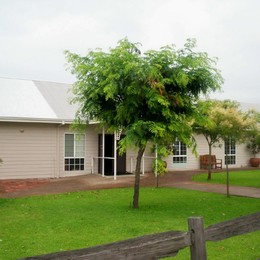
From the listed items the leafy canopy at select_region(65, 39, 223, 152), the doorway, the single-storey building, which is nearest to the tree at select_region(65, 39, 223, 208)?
the leafy canopy at select_region(65, 39, 223, 152)

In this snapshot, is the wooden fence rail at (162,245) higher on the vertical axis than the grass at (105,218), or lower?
higher

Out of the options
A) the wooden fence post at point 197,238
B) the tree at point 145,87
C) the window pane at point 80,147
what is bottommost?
the wooden fence post at point 197,238

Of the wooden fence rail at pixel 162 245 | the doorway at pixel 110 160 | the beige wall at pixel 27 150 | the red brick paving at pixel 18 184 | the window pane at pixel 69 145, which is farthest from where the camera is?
the doorway at pixel 110 160

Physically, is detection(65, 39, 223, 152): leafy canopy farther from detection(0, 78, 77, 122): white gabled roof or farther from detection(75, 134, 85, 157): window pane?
detection(75, 134, 85, 157): window pane

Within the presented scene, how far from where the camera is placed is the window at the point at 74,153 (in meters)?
18.1

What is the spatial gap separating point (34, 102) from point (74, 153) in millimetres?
3545

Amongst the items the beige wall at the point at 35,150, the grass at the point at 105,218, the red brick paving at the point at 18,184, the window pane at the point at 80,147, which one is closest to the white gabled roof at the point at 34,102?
the beige wall at the point at 35,150

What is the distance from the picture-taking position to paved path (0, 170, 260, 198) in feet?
42.9

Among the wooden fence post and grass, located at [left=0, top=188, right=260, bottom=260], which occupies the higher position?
the wooden fence post

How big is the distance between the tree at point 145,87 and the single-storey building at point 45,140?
A: 19.9 feet

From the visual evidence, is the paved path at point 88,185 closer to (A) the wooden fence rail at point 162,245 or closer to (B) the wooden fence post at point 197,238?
(A) the wooden fence rail at point 162,245

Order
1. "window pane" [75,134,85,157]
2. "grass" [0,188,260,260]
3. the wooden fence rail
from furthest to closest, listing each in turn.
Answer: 1. "window pane" [75,134,85,157]
2. "grass" [0,188,260,260]
3. the wooden fence rail

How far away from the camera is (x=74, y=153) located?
18.4 m

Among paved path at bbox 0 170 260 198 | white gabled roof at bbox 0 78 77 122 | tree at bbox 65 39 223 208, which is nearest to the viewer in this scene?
tree at bbox 65 39 223 208
